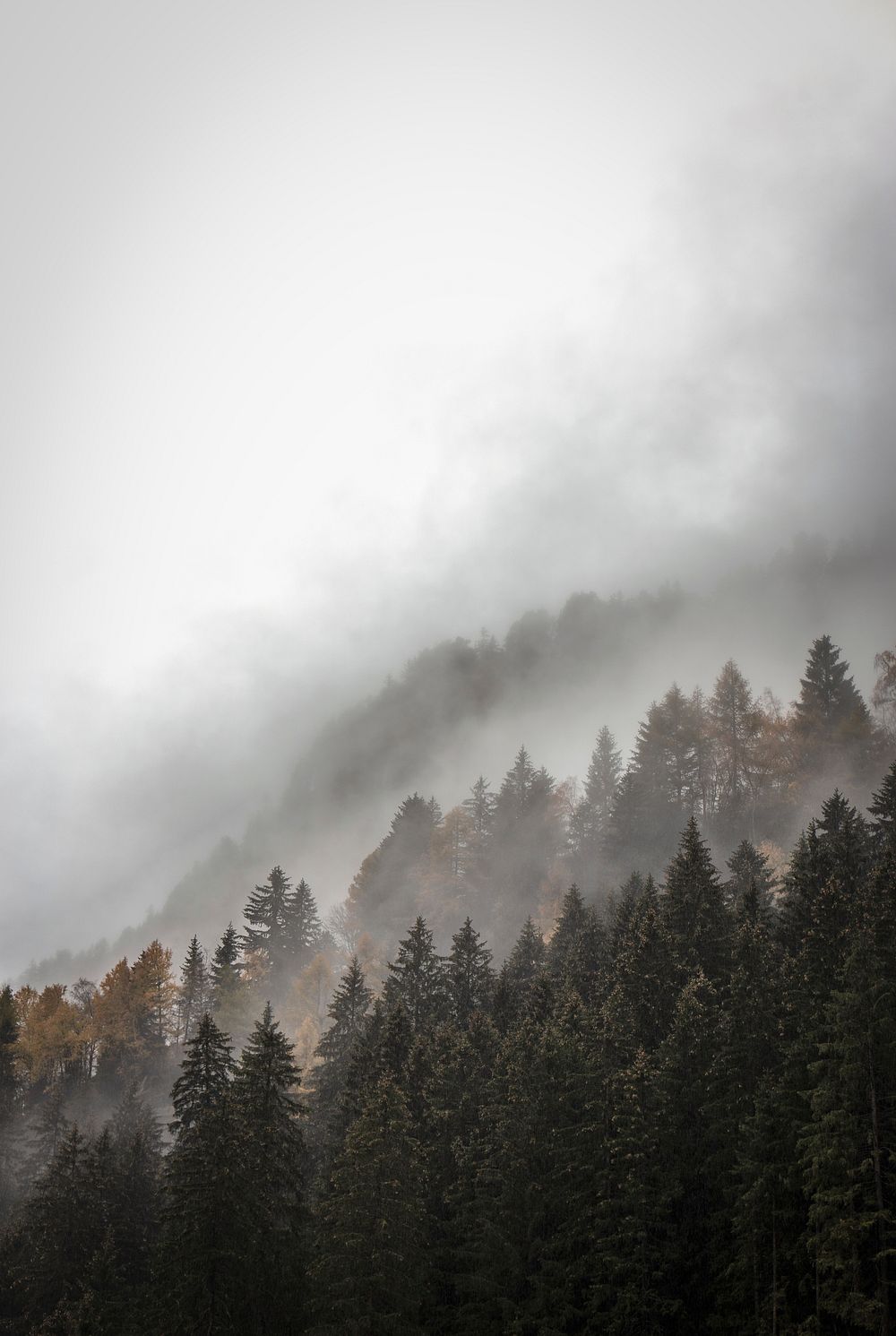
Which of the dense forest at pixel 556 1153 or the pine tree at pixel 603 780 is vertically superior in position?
the pine tree at pixel 603 780

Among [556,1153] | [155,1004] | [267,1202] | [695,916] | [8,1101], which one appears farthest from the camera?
[155,1004]

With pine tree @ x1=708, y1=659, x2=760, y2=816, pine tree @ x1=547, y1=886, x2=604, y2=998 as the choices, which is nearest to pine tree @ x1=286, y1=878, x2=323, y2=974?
pine tree @ x1=547, y1=886, x2=604, y2=998

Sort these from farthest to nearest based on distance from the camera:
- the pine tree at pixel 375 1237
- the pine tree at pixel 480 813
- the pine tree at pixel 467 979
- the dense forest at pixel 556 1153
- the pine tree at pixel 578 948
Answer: the pine tree at pixel 480 813, the pine tree at pixel 467 979, the pine tree at pixel 578 948, the pine tree at pixel 375 1237, the dense forest at pixel 556 1153

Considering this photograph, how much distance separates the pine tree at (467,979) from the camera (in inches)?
2320

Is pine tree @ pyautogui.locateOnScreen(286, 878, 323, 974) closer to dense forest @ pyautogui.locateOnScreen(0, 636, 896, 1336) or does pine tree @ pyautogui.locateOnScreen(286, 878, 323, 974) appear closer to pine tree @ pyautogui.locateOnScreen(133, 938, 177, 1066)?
pine tree @ pyautogui.locateOnScreen(133, 938, 177, 1066)

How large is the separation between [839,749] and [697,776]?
14.6 m

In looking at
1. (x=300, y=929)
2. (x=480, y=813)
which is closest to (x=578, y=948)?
(x=300, y=929)

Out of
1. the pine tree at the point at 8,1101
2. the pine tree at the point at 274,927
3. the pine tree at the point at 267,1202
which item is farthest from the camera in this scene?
the pine tree at the point at 274,927

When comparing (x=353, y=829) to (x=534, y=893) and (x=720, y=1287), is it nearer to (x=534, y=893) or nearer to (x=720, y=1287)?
(x=534, y=893)

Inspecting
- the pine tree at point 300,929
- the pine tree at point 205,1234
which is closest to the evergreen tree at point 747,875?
the pine tree at point 205,1234

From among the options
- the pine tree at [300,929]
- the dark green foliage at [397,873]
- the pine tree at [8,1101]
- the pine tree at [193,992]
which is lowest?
the pine tree at [8,1101]

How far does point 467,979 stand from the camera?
2382 inches

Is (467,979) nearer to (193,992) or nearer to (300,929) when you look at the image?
(193,992)

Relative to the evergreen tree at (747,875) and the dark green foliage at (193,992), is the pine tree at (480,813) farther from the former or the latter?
the evergreen tree at (747,875)
